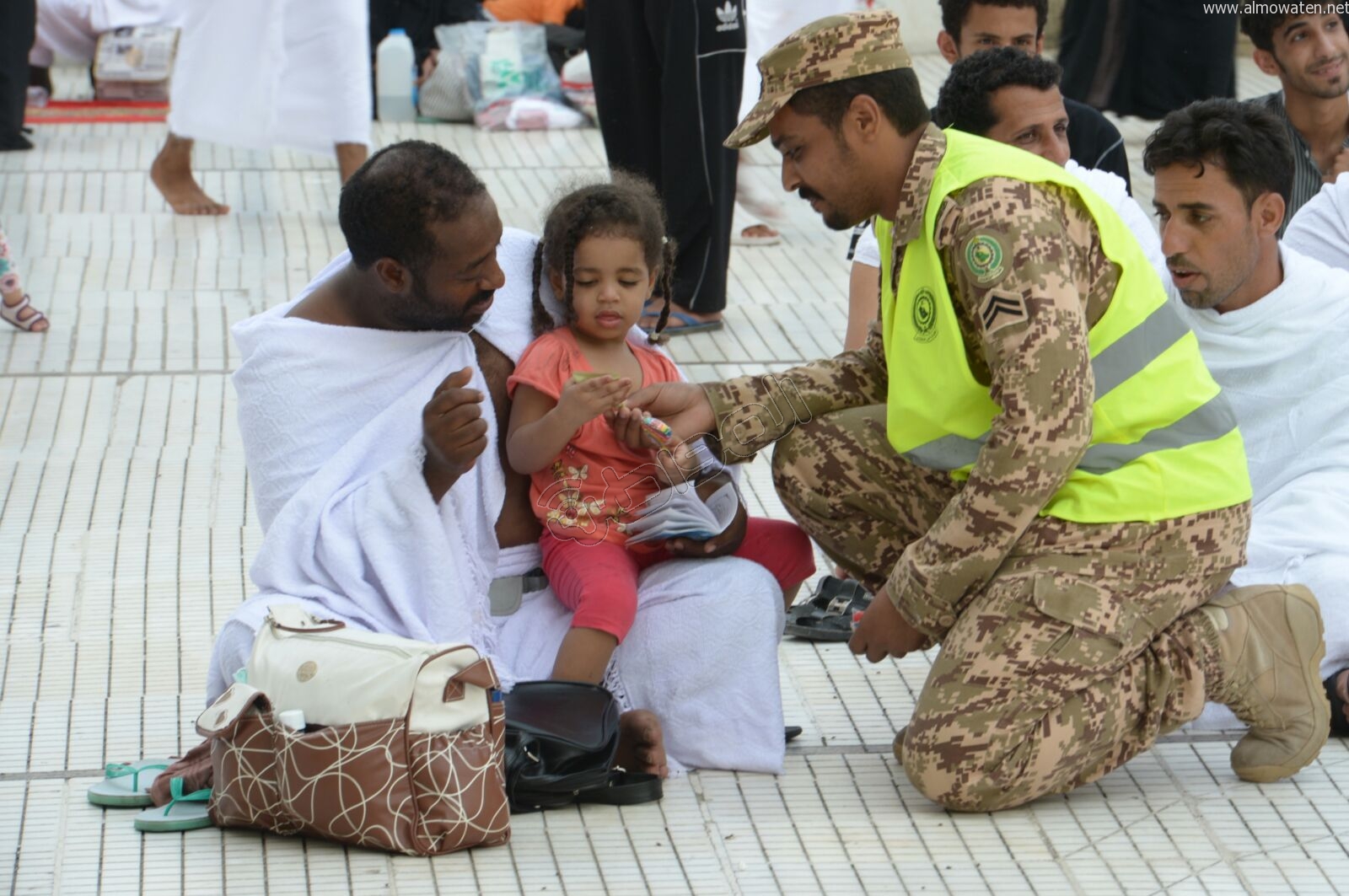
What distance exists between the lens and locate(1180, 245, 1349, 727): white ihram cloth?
344cm

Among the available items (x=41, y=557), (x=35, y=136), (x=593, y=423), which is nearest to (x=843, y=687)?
(x=593, y=423)

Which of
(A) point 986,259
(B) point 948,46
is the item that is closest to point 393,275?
(A) point 986,259

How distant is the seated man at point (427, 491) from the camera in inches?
120

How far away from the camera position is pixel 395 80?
894 cm

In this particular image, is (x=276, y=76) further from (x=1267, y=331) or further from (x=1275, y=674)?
(x=1275, y=674)

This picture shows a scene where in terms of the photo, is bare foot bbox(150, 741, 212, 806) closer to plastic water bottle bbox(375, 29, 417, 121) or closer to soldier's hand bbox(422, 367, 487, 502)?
soldier's hand bbox(422, 367, 487, 502)

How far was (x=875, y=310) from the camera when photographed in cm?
426

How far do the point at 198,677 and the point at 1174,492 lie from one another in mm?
1746

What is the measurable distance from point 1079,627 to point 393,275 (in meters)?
1.23

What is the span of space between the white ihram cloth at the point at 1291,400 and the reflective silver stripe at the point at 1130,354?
60cm

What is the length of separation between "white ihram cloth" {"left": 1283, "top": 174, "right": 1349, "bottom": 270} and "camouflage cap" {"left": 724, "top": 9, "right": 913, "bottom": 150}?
4.98 ft

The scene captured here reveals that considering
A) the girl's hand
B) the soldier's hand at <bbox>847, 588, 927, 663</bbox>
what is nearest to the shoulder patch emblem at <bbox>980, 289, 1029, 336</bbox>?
the soldier's hand at <bbox>847, 588, 927, 663</bbox>

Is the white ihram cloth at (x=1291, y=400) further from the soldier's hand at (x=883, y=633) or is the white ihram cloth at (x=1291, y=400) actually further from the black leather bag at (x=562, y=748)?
the black leather bag at (x=562, y=748)

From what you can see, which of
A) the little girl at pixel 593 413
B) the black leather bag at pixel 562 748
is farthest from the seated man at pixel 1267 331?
the black leather bag at pixel 562 748
